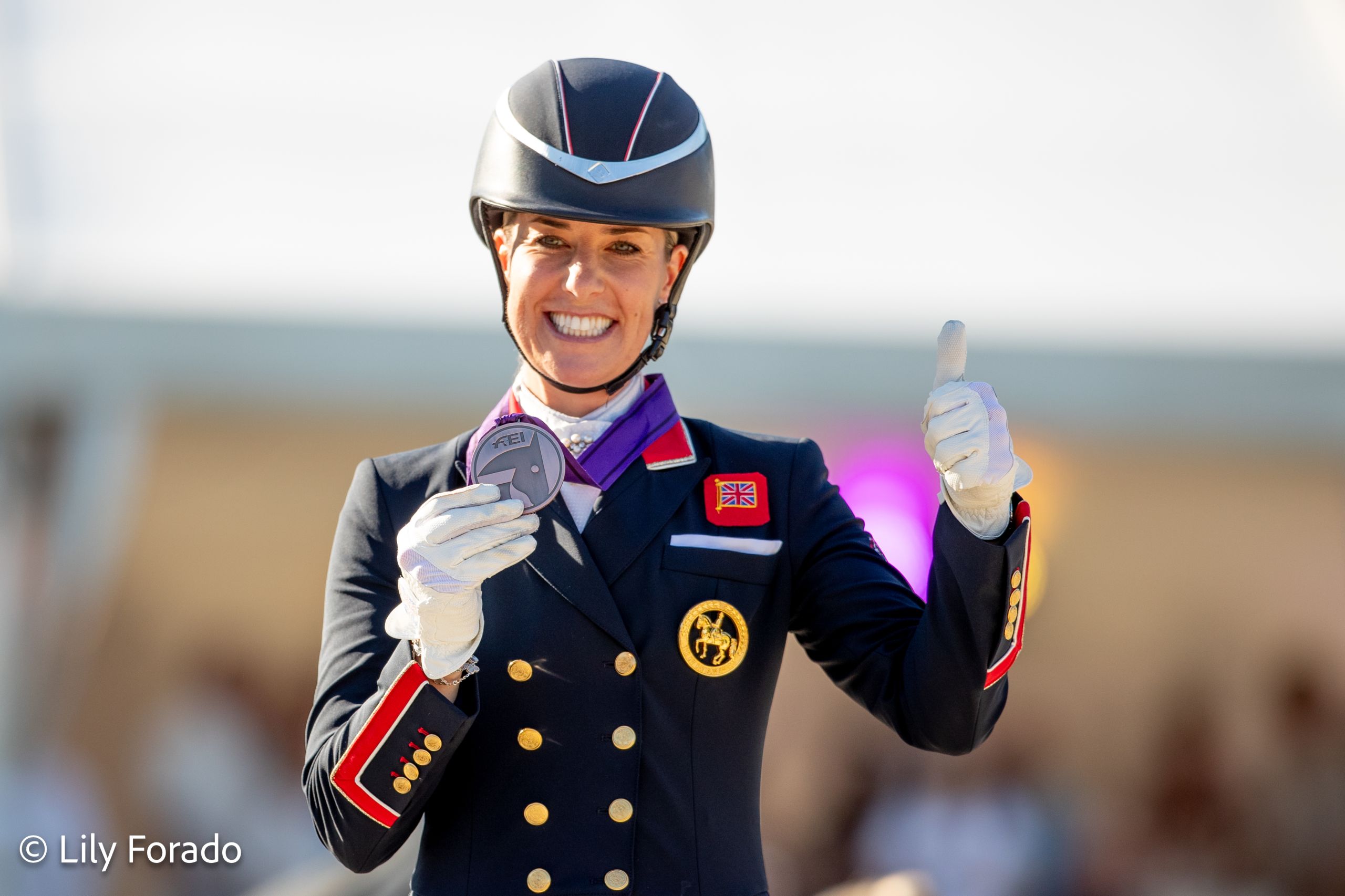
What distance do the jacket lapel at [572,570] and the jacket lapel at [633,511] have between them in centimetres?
2

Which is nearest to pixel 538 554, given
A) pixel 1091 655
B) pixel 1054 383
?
pixel 1054 383

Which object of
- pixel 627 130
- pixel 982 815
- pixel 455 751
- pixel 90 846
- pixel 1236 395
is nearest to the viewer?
pixel 455 751

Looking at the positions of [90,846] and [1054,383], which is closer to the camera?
[90,846]

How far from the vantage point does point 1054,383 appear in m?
5.00

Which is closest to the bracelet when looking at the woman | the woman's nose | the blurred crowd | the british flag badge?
the woman

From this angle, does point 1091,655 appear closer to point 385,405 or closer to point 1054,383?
point 1054,383

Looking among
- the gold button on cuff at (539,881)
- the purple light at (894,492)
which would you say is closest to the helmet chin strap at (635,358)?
the gold button on cuff at (539,881)

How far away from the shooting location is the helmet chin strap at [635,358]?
1952 millimetres

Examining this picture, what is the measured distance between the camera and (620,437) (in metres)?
1.94

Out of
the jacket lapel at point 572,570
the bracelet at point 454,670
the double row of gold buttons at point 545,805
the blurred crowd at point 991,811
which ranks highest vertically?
the jacket lapel at point 572,570

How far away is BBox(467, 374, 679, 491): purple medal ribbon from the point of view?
1.89 metres

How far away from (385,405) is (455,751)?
321 cm

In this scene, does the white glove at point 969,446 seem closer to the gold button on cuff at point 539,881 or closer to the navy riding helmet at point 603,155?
the navy riding helmet at point 603,155

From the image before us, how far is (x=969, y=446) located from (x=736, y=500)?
15.8 inches
